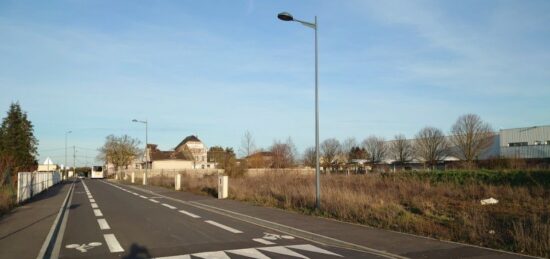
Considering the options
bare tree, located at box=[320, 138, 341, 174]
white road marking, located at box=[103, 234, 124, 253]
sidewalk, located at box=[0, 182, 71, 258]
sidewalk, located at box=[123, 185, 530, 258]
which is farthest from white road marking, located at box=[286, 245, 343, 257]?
bare tree, located at box=[320, 138, 341, 174]

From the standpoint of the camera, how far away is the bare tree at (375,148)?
99688 mm

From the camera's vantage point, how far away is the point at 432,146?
274ft

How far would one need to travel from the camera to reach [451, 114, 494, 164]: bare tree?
74.6 metres

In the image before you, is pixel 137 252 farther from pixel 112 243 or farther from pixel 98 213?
pixel 98 213

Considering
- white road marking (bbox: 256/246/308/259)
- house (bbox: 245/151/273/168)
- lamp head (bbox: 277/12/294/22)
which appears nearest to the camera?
white road marking (bbox: 256/246/308/259)

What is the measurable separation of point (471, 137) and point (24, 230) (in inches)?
2833

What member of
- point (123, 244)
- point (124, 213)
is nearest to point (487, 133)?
point (124, 213)

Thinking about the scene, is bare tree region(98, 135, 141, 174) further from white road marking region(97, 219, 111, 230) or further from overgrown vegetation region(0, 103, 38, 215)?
white road marking region(97, 219, 111, 230)

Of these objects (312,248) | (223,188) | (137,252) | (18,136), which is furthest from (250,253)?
(18,136)

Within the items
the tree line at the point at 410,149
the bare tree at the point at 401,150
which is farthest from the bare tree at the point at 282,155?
the bare tree at the point at 401,150

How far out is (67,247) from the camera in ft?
35.4

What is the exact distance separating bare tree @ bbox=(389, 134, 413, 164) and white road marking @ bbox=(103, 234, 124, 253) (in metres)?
84.2

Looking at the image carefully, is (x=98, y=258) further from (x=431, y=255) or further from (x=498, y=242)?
(x=498, y=242)

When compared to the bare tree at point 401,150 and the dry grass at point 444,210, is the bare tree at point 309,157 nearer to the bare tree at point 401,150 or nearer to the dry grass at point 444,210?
the bare tree at point 401,150
